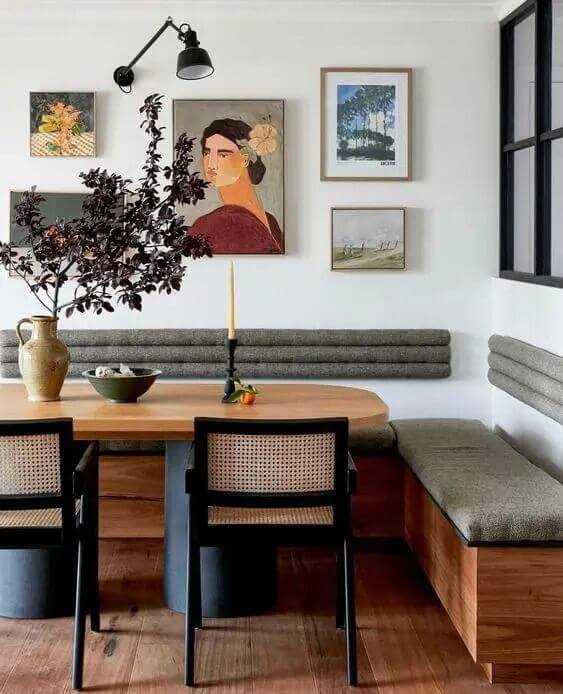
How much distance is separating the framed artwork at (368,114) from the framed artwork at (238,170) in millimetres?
275

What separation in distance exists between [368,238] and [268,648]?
240 cm

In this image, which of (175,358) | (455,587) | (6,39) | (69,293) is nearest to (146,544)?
(175,358)

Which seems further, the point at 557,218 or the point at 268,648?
the point at 557,218

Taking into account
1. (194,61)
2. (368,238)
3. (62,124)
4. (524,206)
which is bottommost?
(368,238)

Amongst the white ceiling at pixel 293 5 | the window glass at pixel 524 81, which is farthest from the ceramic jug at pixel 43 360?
the window glass at pixel 524 81

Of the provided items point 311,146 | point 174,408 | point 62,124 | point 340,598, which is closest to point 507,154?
point 311,146

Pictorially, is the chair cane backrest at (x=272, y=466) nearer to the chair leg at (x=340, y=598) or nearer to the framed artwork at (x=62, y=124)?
the chair leg at (x=340, y=598)

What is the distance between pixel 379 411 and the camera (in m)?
3.37

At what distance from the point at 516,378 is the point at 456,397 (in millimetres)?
648

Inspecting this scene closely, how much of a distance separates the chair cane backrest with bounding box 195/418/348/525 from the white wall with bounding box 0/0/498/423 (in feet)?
6.89

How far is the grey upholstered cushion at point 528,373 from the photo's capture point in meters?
3.86

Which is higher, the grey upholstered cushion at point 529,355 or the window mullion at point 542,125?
the window mullion at point 542,125

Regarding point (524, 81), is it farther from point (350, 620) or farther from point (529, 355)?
point (350, 620)

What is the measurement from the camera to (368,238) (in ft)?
16.3
